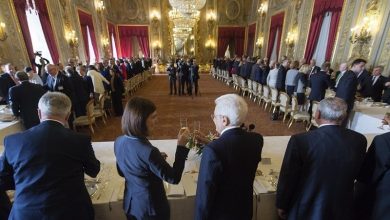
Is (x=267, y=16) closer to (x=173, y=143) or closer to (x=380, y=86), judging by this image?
(x=380, y=86)

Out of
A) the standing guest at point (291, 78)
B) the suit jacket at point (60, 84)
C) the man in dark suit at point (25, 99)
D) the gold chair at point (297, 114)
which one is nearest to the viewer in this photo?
the man in dark suit at point (25, 99)

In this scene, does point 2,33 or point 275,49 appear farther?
point 275,49

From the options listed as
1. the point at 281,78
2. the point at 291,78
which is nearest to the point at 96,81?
the point at 281,78

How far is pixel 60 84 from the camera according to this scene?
488 cm

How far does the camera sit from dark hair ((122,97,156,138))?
137 centimetres

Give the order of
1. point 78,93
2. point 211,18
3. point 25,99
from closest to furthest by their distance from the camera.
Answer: point 25,99, point 78,93, point 211,18

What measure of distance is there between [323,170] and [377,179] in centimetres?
42

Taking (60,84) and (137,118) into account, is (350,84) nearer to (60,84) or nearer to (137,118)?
(137,118)

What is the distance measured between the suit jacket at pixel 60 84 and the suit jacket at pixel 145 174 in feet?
13.6

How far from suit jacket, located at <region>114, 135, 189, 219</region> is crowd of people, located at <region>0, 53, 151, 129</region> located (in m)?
3.35

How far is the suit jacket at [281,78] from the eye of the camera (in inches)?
265

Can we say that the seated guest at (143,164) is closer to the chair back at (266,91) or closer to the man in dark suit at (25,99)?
the man in dark suit at (25,99)

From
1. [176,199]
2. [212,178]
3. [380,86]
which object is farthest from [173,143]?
[380,86]

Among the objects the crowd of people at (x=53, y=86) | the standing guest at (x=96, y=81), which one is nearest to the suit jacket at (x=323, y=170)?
the crowd of people at (x=53, y=86)
